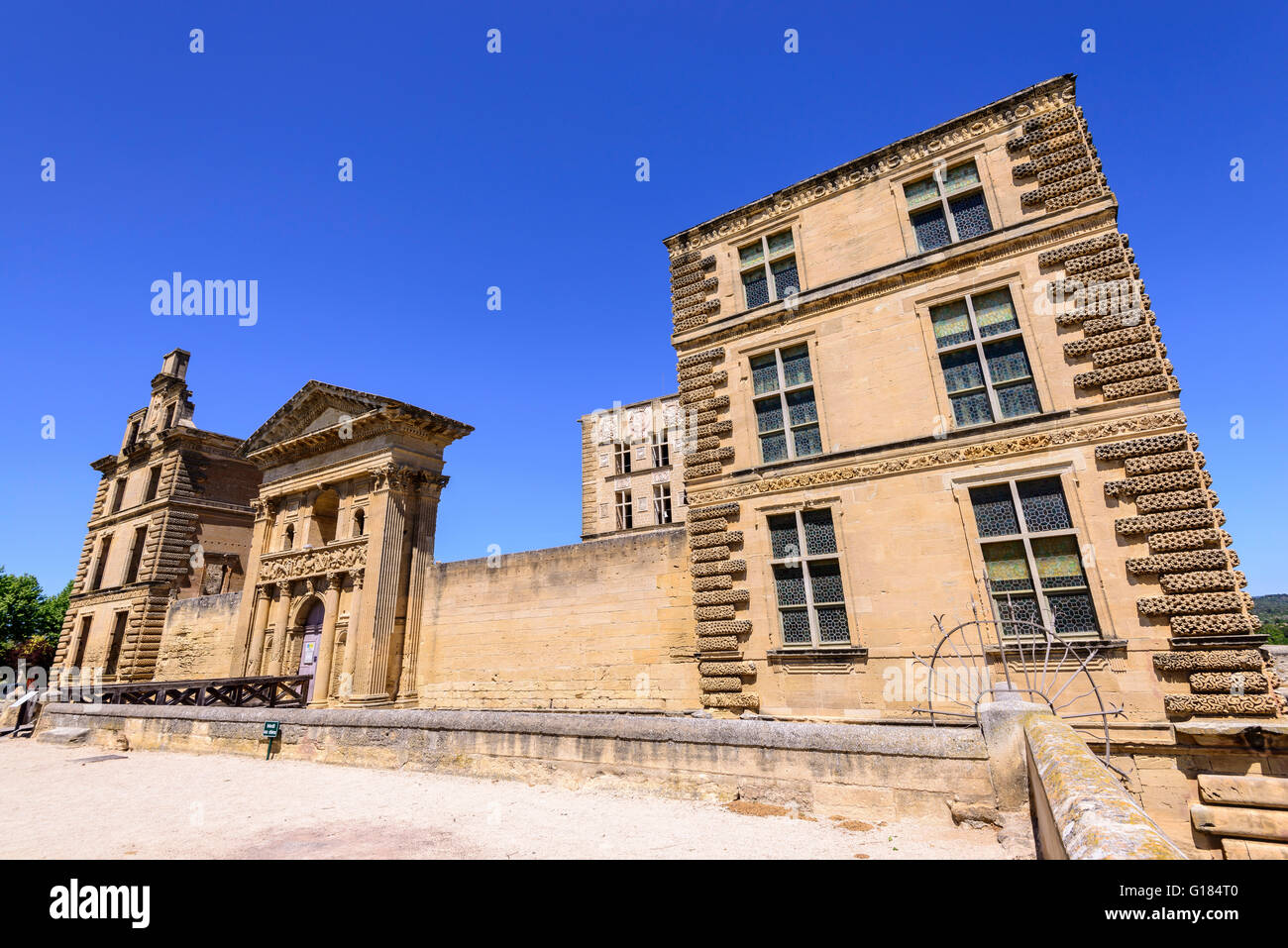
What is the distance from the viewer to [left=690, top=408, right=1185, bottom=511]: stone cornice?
10438mm

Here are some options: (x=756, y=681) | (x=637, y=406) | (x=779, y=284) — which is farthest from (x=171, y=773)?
(x=637, y=406)

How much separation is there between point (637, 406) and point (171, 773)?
31509 millimetres

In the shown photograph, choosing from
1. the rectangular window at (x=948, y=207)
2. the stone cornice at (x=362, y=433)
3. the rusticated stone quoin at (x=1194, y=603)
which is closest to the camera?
the rusticated stone quoin at (x=1194, y=603)

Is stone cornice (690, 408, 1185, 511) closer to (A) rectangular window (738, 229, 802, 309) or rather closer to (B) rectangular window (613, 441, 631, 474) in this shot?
(A) rectangular window (738, 229, 802, 309)

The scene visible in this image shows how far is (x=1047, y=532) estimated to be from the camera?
10.9 m

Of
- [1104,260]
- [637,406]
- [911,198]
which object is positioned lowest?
[1104,260]

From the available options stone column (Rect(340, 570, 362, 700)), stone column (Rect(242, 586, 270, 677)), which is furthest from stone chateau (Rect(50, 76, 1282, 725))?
stone column (Rect(242, 586, 270, 677))

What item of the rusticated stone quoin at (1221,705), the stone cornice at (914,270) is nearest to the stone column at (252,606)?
the stone cornice at (914,270)

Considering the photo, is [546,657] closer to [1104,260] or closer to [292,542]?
[292,542]

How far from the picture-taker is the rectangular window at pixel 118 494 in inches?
1351

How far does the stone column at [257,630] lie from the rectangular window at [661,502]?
20852mm

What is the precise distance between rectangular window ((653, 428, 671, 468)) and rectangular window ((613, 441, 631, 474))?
6.36 feet

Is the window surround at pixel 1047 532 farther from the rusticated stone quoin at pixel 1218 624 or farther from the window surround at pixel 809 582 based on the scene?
the window surround at pixel 809 582

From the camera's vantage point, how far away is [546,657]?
16.9 m
